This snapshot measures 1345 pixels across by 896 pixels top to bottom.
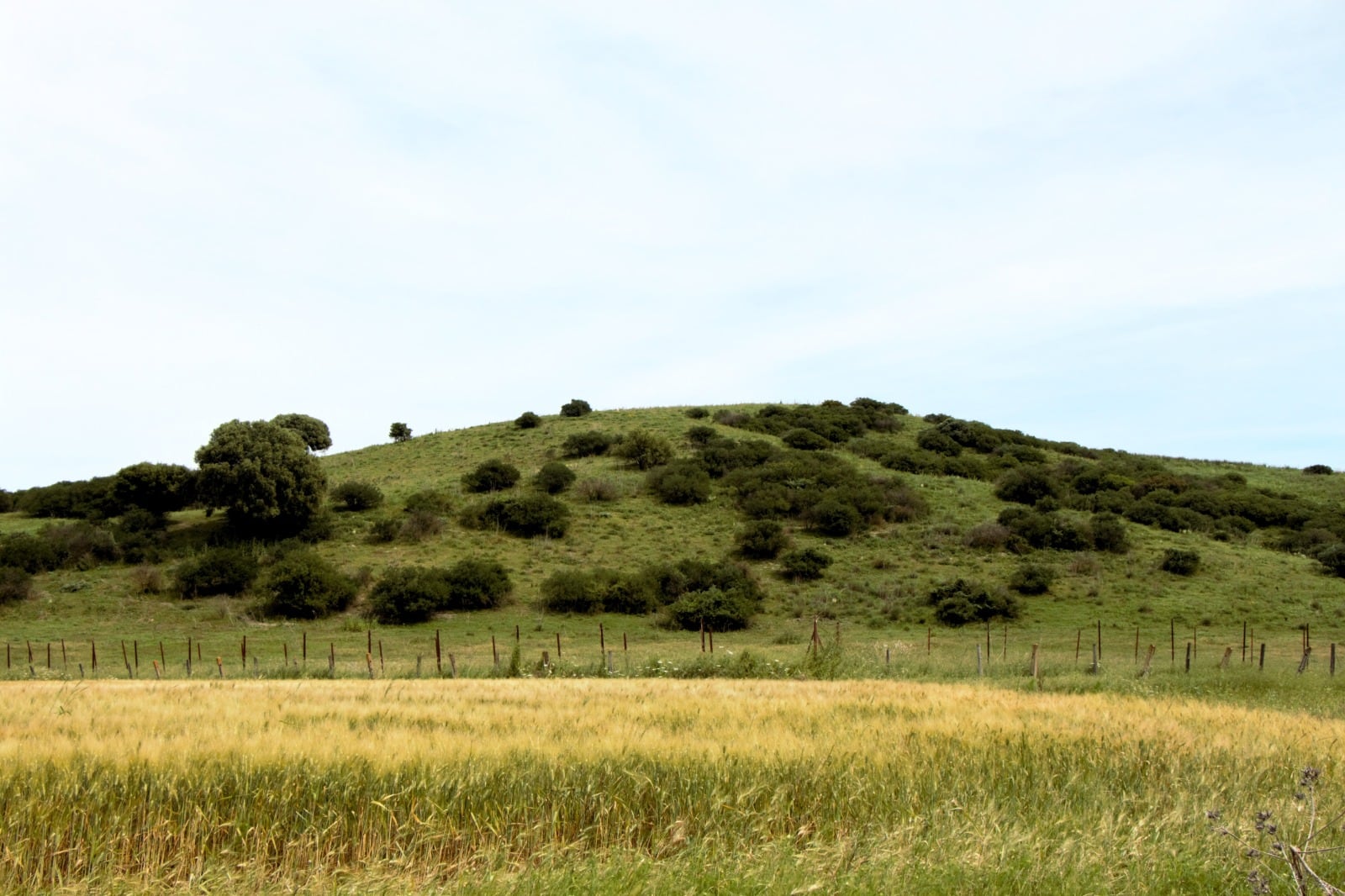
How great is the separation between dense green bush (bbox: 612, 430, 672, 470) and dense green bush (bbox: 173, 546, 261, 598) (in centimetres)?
2896

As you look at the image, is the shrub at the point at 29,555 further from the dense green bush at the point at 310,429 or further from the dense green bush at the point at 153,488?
the dense green bush at the point at 310,429

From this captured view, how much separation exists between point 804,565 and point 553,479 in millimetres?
20548

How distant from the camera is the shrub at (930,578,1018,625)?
44.9 meters

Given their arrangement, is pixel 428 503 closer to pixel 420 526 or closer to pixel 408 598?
pixel 420 526

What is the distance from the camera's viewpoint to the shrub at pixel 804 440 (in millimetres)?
77688

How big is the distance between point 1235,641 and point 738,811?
124 ft

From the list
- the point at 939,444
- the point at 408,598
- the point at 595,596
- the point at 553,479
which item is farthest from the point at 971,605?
the point at 939,444

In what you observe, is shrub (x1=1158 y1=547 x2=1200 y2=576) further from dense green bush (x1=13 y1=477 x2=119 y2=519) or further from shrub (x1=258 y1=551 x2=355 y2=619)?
dense green bush (x1=13 y1=477 x2=119 y2=519)

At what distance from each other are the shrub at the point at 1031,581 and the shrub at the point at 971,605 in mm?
2800

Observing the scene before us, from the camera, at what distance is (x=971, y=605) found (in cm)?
4512

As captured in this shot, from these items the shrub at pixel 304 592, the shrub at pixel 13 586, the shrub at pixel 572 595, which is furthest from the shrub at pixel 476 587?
the shrub at pixel 13 586

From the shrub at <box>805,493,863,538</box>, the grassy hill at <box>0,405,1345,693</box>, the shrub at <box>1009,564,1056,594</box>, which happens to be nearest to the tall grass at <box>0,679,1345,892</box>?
the grassy hill at <box>0,405,1345,693</box>

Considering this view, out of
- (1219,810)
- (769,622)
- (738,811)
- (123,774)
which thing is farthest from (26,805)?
(769,622)

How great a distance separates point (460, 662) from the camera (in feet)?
112
